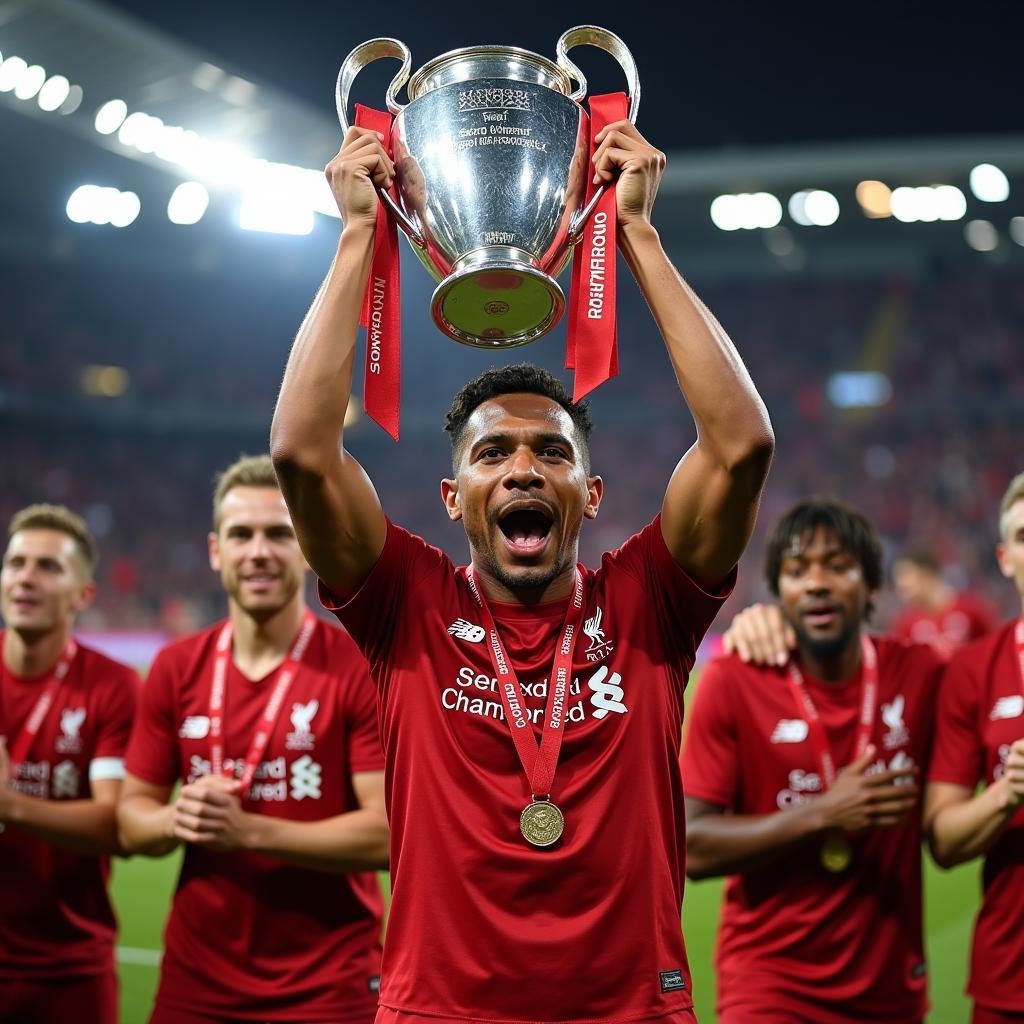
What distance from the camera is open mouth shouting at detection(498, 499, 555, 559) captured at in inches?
94.5

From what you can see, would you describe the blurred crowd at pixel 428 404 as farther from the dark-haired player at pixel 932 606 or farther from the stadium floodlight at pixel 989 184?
the dark-haired player at pixel 932 606

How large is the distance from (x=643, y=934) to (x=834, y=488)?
72.8ft

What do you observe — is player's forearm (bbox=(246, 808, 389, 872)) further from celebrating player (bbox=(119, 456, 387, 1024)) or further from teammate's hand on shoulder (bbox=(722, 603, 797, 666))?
teammate's hand on shoulder (bbox=(722, 603, 797, 666))

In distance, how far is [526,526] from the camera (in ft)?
8.29

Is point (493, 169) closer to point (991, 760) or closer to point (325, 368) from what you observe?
point (325, 368)

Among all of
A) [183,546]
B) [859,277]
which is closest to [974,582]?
[859,277]

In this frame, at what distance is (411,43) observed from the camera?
13.7 meters

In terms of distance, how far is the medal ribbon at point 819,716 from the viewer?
350 cm

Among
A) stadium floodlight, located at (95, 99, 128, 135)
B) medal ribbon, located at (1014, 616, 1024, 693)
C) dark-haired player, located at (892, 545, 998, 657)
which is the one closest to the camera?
medal ribbon, located at (1014, 616, 1024, 693)

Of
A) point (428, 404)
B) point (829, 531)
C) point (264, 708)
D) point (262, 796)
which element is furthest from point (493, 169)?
point (428, 404)

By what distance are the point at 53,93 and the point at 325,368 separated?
60.0 ft

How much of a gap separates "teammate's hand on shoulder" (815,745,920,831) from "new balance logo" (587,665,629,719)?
1164 mm

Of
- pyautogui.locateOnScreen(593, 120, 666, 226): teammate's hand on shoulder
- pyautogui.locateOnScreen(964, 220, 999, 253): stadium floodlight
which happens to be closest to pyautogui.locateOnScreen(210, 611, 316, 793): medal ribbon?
pyautogui.locateOnScreen(593, 120, 666, 226): teammate's hand on shoulder

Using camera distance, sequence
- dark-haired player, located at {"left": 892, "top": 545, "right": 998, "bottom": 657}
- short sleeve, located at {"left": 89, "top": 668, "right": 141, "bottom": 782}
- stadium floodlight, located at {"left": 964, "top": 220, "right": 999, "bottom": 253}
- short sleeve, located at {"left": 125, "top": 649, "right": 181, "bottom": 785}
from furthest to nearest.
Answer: stadium floodlight, located at {"left": 964, "top": 220, "right": 999, "bottom": 253}, dark-haired player, located at {"left": 892, "top": 545, "right": 998, "bottom": 657}, short sleeve, located at {"left": 89, "top": 668, "right": 141, "bottom": 782}, short sleeve, located at {"left": 125, "top": 649, "right": 181, "bottom": 785}
